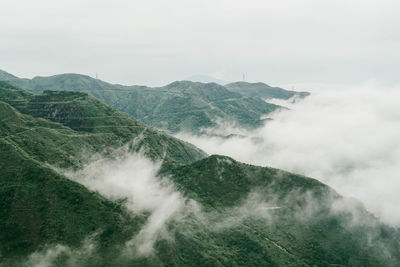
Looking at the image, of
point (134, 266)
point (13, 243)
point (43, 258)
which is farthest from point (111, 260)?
point (13, 243)

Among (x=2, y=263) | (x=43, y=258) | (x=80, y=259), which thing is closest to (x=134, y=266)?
(x=80, y=259)

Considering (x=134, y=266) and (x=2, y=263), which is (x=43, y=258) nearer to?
(x=2, y=263)

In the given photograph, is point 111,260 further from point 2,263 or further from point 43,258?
point 2,263

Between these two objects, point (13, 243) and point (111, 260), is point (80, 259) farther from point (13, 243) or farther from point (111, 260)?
point (13, 243)

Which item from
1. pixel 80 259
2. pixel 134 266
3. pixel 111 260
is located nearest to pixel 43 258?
pixel 80 259

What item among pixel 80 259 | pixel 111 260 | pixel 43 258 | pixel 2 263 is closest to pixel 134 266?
pixel 111 260
